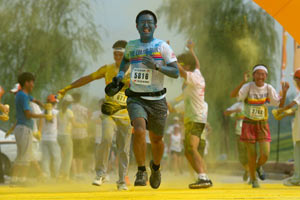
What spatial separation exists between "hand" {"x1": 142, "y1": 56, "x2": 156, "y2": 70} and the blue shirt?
13.4 ft

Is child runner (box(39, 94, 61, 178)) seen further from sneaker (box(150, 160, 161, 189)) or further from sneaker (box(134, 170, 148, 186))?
sneaker (box(134, 170, 148, 186))

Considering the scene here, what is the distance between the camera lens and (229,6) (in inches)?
838

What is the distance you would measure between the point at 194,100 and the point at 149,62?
2.79 metres

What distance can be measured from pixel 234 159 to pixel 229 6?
15.1 ft

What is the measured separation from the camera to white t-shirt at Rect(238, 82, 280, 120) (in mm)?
9492

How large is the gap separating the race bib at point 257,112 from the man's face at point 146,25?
303cm

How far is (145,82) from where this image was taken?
22.3ft

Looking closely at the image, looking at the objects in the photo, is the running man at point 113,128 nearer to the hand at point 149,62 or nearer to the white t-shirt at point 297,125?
the hand at point 149,62

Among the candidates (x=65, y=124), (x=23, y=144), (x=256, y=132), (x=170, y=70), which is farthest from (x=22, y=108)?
(x=170, y=70)

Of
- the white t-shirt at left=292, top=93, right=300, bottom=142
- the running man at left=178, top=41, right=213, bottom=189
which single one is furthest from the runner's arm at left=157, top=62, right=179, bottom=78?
the white t-shirt at left=292, top=93, right=300, bottom=142

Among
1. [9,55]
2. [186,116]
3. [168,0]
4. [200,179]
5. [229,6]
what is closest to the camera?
[200,179]

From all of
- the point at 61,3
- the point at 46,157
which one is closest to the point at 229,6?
the point at 61,3

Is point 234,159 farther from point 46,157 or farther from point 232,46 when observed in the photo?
point 46,157

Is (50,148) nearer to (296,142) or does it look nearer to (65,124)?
(65,124)
